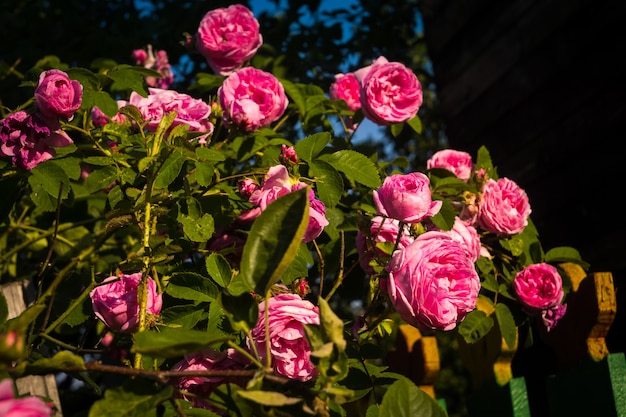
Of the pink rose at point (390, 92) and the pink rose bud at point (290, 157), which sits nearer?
the pink rose bud at point (290, 157)

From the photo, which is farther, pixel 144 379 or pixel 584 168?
pixel 584 168

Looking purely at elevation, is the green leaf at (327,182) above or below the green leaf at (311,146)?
below

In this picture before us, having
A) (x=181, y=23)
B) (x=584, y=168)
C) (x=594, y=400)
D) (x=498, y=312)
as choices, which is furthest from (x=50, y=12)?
(x=594, y=400)

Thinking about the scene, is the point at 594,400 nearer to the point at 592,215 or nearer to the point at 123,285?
the point at 592,215

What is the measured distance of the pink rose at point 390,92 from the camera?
1.58 m

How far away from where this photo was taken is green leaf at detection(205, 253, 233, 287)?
117 centimetres

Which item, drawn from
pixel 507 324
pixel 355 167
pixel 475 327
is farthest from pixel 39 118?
pixel 507 324

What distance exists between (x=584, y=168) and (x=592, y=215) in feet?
0.57

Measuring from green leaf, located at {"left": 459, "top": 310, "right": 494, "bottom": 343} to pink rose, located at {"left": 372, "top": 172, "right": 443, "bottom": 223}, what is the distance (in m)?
0.37

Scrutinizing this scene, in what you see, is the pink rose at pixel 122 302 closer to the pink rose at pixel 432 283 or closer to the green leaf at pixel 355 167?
the pink rose at pixel 432 283

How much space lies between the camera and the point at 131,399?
2.57 feet

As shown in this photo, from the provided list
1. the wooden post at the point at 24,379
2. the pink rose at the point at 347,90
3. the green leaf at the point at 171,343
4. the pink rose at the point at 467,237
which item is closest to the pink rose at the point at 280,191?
the pink rose at the point at 467,237

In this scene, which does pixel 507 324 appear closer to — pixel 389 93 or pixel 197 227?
pixel 389 93

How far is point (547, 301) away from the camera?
1545 millimetres
